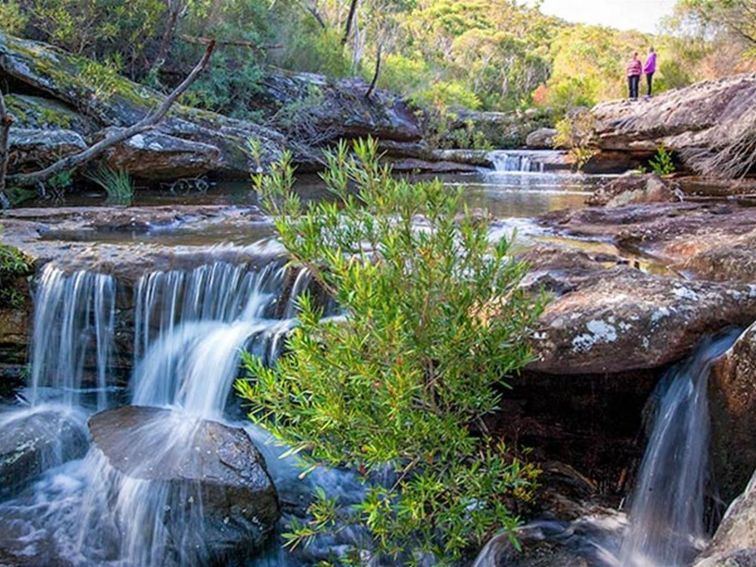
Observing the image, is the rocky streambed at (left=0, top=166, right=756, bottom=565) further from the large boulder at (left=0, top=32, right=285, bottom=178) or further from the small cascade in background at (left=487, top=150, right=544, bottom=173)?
the small cascade in background at (left=487, top=150, right=544, bottom=173)

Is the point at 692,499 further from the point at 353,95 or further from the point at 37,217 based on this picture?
the point at 353,95

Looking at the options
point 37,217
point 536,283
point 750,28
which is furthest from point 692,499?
point 750,28

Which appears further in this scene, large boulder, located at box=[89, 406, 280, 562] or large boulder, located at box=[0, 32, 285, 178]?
large boulder, located at box=[0, 32, 285, 178]

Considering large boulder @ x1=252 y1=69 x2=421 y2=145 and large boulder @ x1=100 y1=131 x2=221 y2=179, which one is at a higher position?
large boulder @ x1=252 y1=69 x2=421 y2=145

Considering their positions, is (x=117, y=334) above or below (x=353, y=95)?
below

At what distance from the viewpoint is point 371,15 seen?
90.6ft

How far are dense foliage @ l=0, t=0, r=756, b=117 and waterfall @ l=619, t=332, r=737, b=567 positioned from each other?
501 cm

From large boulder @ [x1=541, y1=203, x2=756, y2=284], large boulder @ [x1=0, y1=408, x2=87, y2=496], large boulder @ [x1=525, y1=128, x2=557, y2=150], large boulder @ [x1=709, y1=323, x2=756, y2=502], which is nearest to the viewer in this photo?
large boulder @ [x1=709, y1=323, x2=756, y2=502]

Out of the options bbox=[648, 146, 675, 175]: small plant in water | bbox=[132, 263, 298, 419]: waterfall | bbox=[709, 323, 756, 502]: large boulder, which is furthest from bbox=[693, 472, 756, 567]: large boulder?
bbox=[648, 146, 675, 175]: small plant in water

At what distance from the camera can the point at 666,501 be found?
3455 mm

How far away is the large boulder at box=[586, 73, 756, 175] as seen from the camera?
479 inches

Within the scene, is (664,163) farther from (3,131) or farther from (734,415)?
(3,131)

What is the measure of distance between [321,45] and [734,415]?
20115 millimetres

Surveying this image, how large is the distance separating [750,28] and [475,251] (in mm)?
17270
